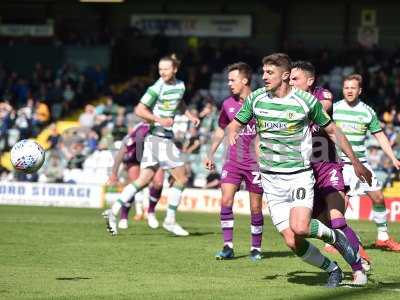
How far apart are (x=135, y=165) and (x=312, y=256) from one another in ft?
28.5

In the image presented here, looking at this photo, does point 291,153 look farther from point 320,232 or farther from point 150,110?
point 150,110

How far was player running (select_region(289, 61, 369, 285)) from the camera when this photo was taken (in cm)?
1030

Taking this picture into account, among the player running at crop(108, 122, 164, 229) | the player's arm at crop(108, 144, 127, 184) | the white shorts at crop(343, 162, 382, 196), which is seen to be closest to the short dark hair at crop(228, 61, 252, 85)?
the white shorts at crop(343, 162, 382, 196)

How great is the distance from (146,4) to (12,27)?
4.80m

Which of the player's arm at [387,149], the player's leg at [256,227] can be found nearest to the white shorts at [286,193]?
the player's leg at [256,227]

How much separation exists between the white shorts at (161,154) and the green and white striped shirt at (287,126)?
530 centimetres

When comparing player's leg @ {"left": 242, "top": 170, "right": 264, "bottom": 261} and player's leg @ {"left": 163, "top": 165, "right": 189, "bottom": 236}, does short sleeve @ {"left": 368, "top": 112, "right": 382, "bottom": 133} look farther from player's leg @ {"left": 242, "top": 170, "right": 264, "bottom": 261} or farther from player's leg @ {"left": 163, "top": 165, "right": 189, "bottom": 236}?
player's leg @ {"left": 163, "top": 165, "right": 189, "bottom": 236}

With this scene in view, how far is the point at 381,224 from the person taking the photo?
13.8m

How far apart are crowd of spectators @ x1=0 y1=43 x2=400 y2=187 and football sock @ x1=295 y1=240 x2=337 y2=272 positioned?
512 inches

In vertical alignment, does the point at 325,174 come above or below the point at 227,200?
above

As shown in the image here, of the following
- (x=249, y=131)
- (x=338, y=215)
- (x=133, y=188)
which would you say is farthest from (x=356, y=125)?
(x=133, y=188)

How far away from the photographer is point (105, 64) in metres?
32.5

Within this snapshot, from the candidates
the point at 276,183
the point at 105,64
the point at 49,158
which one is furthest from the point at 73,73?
the point at 276,183

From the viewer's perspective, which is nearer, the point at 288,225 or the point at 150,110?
the point at 288,225
